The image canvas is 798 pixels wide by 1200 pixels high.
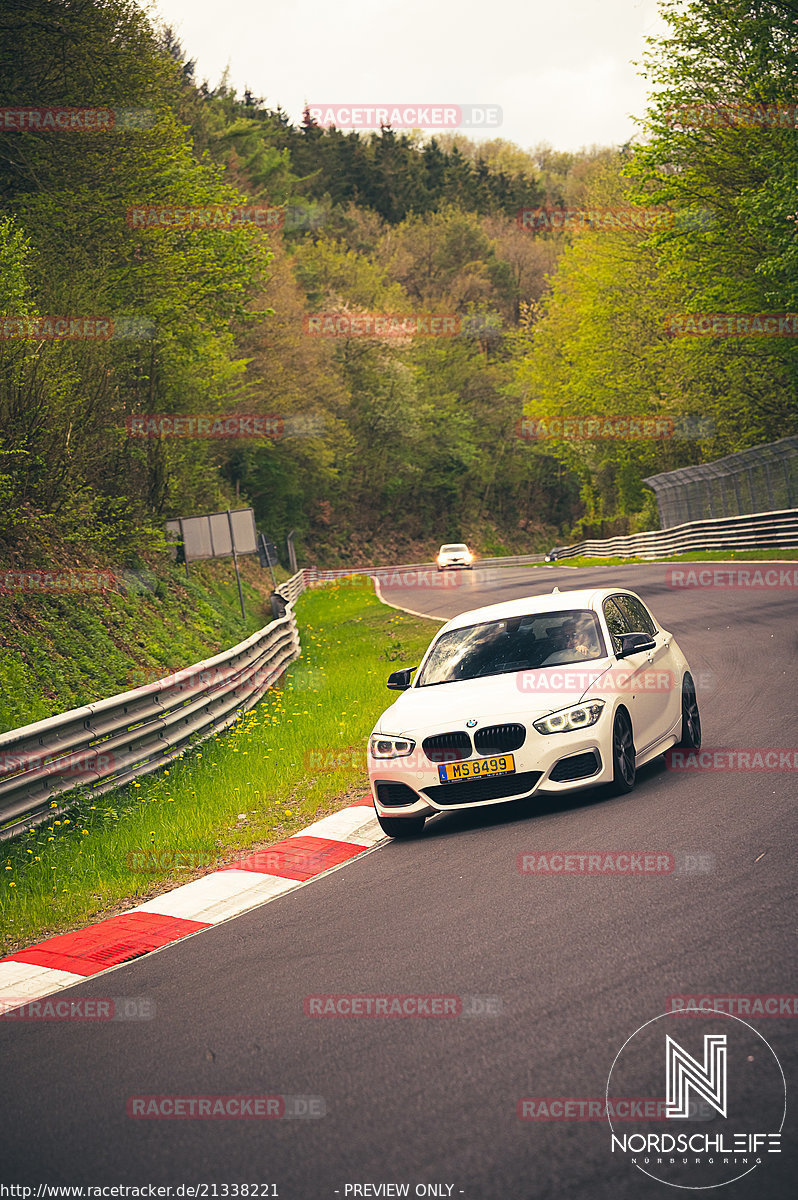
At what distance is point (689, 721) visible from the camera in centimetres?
988

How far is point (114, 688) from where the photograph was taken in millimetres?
14945

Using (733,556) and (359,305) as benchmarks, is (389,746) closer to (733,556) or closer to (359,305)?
(733,556)

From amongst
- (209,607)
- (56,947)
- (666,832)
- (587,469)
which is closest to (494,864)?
(666,832)

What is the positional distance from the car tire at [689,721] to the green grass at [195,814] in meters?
2.99

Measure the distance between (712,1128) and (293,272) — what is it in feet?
258

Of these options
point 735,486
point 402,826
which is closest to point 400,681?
point 402,826

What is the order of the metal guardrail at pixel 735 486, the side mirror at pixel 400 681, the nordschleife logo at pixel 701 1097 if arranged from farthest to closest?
1. the metal guardrail at pixel 735 486
2. the side mirror at pixel 400 681
3. the nordschleife logo at pixel 701 1097

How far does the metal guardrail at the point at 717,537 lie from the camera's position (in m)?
30.9

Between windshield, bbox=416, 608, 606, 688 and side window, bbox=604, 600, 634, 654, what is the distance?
0.16 metres

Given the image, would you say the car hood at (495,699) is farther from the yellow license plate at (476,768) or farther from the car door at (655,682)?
the car door at (655,682)

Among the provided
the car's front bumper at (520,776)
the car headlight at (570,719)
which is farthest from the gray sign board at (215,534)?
the car headlight at (570,719)

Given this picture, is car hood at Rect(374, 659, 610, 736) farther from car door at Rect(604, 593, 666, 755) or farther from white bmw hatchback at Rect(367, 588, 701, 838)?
car door at Rect(604, 593, 666, 755)

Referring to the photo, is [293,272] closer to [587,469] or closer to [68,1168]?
[587,469]

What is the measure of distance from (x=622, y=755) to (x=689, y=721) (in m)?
1.67
